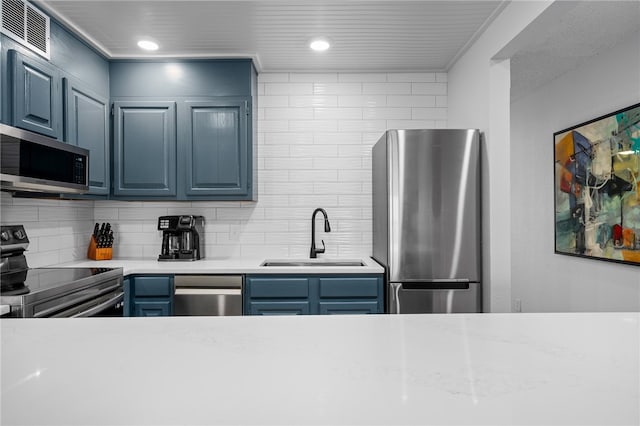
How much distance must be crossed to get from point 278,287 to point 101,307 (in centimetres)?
102

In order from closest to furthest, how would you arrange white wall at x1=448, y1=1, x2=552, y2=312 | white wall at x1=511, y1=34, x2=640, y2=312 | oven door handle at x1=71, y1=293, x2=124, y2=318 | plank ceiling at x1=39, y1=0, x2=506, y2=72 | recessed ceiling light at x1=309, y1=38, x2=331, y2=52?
oven door handle at x1=71, y1=293, x2=124, y2=318
plank ceiling at x1=39, y1=0, x2=506, y2=72
white wall at x1=448, y1=1, x2=552, y2=312
recessed ceiling light at x1=309, y1=38, x2=331, y2=52
white wall at x1=511, y1=34, x2=640, y2=312

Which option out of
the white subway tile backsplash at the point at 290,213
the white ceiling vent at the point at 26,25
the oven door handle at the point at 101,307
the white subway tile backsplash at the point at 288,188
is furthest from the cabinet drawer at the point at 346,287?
the white ceiling vent at the point at 26,25

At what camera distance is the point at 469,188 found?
2578 millimetres

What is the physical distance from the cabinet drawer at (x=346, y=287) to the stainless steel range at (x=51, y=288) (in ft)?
4.14

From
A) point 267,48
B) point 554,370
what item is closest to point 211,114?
point 267,48

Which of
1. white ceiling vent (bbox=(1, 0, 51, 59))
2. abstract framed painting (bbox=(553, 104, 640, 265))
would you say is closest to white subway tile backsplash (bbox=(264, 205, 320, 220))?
white ceiling vent (bbox=(1, 0, 51, 59))

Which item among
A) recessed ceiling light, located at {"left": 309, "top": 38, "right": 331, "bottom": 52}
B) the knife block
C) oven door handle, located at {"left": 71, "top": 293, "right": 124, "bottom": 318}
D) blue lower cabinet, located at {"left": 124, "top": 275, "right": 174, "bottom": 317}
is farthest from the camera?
the knife block

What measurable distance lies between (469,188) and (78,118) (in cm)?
256

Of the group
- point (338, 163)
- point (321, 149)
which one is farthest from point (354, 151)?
point (321, 149)

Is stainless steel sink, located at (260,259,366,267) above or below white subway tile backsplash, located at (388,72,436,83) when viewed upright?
below

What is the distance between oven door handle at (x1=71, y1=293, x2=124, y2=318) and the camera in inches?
80.8

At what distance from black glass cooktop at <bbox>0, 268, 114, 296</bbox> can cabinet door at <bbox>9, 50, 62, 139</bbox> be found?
794 millimetres

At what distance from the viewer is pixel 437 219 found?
2574 mm

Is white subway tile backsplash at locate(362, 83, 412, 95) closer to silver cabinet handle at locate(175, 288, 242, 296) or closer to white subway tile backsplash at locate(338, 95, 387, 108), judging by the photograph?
white subway tile backsplash at locate(338, 95, 387, 108)
